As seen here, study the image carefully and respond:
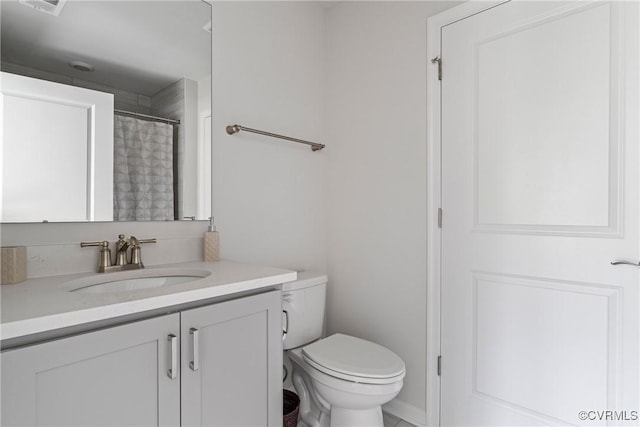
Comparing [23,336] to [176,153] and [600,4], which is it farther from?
[600,4]

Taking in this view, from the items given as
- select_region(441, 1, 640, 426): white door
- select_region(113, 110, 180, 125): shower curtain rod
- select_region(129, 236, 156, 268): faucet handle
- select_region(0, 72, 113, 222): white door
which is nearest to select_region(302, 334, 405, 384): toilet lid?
select_region(441, 1, 640, 426): white door

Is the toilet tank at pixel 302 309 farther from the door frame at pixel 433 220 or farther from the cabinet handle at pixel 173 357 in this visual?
the cabinet handle at pixel 173 357

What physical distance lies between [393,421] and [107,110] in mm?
1935

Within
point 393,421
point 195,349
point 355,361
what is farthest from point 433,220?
point 195,349

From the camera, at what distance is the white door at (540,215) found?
4.24 ft

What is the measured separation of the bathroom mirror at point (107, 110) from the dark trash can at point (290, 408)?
3.18 ft

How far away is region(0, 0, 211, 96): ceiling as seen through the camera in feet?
3.92

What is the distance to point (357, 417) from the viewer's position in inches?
61.2

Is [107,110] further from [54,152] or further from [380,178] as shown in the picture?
[380,178]

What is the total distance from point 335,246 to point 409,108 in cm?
91

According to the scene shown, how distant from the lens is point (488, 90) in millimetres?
1596

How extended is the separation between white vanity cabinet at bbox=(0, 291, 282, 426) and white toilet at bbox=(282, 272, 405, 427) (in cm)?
30

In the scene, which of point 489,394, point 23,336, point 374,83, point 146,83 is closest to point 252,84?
point 146,83

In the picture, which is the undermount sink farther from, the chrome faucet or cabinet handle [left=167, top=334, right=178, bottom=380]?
cabinet handle [left=167, top=334, right=178, bottom=380]
